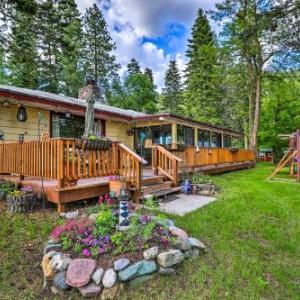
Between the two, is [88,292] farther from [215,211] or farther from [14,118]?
[14,118]

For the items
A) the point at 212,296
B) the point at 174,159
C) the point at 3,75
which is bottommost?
the point at 212,296

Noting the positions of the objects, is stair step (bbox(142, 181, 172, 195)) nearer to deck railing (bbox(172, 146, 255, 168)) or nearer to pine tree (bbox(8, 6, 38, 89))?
deck railing (bbox(172, 146, 255, 168))

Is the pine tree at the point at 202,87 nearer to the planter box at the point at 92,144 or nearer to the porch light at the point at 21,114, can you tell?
the porch light at the point at 21,114

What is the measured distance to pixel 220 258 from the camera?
342 centimetres

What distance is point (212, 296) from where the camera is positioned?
269 cm

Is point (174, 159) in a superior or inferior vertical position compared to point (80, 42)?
inferior

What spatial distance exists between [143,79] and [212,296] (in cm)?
2487

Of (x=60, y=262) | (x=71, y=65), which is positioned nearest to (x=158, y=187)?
(x=60, y=262)

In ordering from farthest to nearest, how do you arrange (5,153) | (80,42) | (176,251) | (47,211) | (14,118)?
(80,42)
(14,118)
(5,153)
(47,211)
(176,251)

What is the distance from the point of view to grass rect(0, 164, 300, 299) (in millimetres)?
2814

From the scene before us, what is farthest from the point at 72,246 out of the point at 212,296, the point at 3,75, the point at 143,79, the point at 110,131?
the point at 143,79

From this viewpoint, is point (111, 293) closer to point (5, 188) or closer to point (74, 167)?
point (74, 167)

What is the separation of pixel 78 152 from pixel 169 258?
113 inches

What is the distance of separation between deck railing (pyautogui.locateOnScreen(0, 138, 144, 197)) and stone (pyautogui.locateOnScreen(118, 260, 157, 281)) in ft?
8.20
